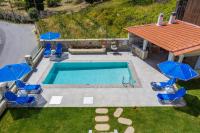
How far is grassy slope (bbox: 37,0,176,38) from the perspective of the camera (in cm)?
2888

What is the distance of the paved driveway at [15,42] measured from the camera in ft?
76.4

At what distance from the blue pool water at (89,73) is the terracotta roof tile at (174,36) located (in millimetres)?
3883

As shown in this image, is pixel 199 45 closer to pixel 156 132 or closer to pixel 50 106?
pixel 156 132

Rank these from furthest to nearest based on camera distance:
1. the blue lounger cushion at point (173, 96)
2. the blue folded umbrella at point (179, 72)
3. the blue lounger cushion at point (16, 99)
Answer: the blue lounger cushion at point (173, 96)
the blue lounger cushion at point (16, 99)
the blue folded umbrella at point (179, 72)

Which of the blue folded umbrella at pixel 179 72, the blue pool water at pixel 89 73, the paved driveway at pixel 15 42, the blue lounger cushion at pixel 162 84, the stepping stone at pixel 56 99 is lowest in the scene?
the paved driveway at pixel 15 42

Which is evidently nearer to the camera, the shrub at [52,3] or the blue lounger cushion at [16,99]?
the blue lounger cushion at [16,99]

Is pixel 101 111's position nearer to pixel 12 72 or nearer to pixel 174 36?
pixel 12 72

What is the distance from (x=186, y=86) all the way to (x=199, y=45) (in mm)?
3703

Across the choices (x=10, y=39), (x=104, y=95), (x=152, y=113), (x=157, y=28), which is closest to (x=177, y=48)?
(x=157, y=28)

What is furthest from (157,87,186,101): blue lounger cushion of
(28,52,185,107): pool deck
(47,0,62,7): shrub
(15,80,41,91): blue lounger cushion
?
(47,0,62,7): shrub

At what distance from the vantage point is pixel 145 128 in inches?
451

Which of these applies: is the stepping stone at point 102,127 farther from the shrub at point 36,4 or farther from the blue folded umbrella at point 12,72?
the shrub at point 36,4

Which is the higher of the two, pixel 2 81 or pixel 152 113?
pixel 2 81

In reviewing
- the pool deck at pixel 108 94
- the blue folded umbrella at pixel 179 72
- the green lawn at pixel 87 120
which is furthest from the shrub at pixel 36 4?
the blue folded umbrella at pixel 179 72
